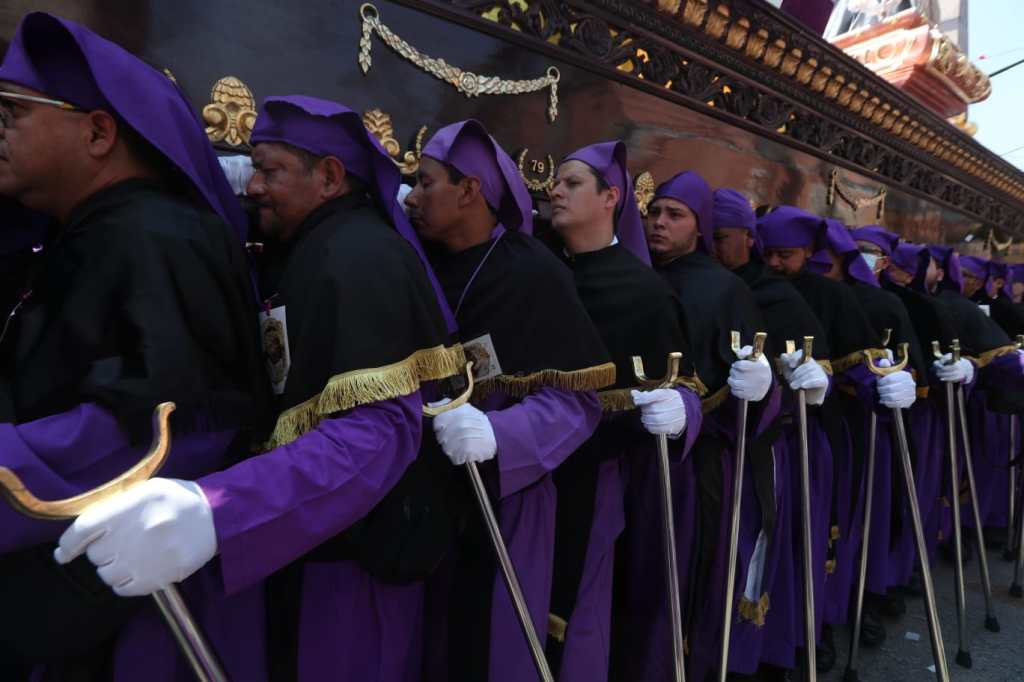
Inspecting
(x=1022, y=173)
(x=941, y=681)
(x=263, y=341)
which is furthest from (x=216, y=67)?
(x=1022, y=173)

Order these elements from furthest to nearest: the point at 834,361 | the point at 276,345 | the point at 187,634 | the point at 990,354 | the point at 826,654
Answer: the point at 990,354 → the point at 834,361 → the point at 826,654 → the point at 276,345 → the point at 187,634

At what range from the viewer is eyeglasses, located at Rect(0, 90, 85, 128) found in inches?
54.0

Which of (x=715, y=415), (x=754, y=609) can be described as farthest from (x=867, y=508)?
(x=715, y=415)

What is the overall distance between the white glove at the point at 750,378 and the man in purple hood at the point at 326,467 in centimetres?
144

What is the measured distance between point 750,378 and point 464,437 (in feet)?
4.98

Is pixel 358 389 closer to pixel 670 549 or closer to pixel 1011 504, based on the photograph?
pixel 670 549

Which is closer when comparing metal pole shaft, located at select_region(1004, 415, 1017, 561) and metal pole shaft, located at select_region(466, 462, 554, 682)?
metal pole shaft, located at select_region(466, 462, 554, 682)

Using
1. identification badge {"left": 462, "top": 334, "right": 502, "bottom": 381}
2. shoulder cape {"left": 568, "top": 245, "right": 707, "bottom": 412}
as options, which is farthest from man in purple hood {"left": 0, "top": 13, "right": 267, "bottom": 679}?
shoulder cape {"left": 568, "top": 245, "right": 707, "bottom": 412}

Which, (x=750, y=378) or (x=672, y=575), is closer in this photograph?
(x=672, y=575)

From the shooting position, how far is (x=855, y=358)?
11.9 feet

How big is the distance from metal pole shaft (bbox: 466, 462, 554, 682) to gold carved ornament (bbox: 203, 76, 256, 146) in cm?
150

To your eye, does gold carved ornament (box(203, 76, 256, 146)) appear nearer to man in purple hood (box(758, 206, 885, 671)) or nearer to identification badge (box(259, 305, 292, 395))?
identification badge (box(259, 305, 292, 395))

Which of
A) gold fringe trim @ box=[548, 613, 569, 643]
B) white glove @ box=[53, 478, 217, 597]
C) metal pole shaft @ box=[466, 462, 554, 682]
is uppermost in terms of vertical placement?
white glove @ box=[53, 478, 217, 597]

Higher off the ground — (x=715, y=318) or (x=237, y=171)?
(x=237, y=171)
